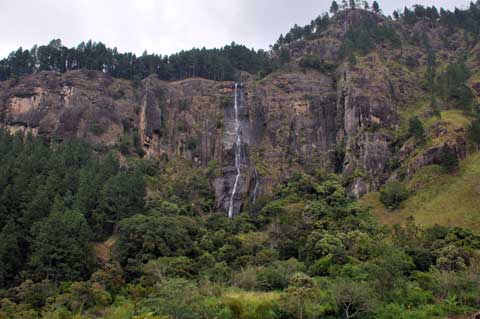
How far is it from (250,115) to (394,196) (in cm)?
3795

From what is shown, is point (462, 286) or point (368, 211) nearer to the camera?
point (462, 286)

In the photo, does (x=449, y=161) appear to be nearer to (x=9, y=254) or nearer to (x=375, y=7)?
(x=9, y=254)

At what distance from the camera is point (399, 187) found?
6969 centimetres

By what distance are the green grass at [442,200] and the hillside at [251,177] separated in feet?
0.78

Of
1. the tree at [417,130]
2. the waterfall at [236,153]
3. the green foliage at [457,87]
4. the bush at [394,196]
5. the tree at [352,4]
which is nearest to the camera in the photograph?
the bush at [394,196]

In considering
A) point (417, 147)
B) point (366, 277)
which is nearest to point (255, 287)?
point (366, 277)

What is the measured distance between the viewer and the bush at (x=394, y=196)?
6862cm

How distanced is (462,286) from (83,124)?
2810 inches

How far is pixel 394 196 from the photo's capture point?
69.1 m

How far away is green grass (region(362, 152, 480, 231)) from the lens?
2426 inches

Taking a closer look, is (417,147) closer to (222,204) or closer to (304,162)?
(304,162)

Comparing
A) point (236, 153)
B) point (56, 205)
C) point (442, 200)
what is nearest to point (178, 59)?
point (236, 153)

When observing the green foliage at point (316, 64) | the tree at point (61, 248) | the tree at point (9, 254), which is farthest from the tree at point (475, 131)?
the tree at point (9, 254)

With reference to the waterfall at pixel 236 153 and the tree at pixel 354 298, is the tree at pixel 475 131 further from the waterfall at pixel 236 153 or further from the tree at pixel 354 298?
the tree at pixel 354 298
